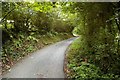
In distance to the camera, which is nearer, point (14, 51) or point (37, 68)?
point (37, 68)

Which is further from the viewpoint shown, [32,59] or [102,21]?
[32,59]

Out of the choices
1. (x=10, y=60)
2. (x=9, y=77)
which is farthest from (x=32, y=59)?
(x=9, y=77)

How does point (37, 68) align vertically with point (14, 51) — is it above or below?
below

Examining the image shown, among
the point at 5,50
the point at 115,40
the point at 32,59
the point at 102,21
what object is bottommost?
the point at 32,59

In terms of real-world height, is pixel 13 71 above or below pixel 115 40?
below

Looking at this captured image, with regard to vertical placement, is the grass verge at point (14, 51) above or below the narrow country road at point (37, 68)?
above

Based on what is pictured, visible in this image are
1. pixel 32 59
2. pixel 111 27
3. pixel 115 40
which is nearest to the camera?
pixel 115 40

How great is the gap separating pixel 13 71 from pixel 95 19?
7078 mm

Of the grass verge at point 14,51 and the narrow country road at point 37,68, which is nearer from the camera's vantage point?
the narrow country road at point 37,68

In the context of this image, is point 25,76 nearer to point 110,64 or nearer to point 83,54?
point 110,64

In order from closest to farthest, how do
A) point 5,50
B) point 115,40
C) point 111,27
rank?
point 115,40 → point 111,27 → point 5,50

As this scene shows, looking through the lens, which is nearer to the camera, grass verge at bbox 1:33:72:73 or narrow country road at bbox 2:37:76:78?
narrow country road at bbox 2:37:76:78

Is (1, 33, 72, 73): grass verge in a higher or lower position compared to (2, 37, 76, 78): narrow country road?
higher

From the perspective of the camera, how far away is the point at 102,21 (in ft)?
42.6
